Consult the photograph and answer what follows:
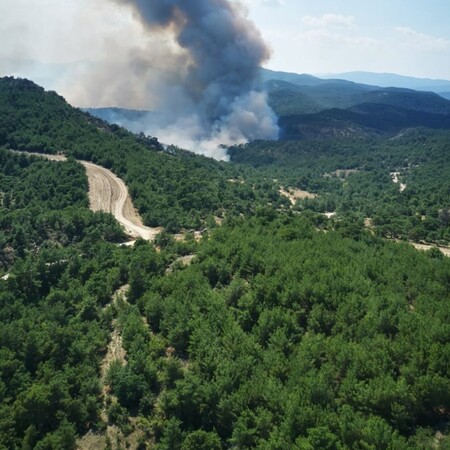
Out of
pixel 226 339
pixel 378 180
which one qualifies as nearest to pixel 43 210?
pixel 226 339

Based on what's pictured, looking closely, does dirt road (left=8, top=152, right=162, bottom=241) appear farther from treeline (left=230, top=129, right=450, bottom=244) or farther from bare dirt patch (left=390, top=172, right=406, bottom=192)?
bare dirt patch (left=390, top=172, right=406, bottom=192)

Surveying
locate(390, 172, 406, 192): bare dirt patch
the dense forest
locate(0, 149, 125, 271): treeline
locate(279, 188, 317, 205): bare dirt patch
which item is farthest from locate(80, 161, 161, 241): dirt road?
locate(390, 172, 406, 192): bare dirt patch

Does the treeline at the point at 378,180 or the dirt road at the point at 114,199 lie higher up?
the treeline at the point at 378,180

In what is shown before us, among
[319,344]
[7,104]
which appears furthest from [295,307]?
[7,104]

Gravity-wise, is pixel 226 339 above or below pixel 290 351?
below

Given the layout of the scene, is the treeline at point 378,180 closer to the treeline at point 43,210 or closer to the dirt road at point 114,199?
the dirt road at point 114,199

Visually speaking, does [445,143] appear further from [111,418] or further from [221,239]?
[111,418]

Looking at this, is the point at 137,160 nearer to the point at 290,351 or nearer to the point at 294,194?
the point at 294,194

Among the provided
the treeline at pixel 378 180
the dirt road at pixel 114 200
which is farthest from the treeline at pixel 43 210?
the treeline at pixel 378 180
